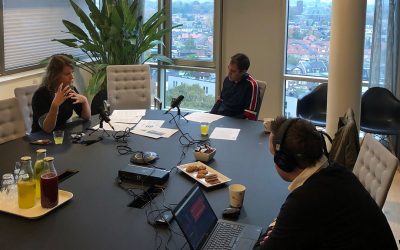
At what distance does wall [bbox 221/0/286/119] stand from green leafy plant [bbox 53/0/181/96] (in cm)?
85

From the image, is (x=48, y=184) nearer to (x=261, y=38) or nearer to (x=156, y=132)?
(x=156, y=132)

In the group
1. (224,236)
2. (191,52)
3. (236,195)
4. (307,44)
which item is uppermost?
(307,44)

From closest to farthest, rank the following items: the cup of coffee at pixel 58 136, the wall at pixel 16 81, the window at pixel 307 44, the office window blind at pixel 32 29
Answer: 1. the cup of coffee at pixel 58 136
2. the wall at pixel 16 81
3. the office window blind at pixel 32 29
4. the window at pixel 307 44

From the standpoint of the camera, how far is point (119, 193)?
2416mm

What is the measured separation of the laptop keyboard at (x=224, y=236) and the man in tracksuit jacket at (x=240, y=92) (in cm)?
224

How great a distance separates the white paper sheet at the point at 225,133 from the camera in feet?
11.1

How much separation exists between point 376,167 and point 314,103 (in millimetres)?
2772

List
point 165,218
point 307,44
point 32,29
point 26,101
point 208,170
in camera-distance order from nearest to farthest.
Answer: point 165,218, point 208,170, point 26,101, point 32,29, point 307,44

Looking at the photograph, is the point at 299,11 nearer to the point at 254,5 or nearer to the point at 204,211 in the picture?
the point at 254,5

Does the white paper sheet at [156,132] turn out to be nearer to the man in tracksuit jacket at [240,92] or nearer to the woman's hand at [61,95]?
the woman's hand at [61,95]

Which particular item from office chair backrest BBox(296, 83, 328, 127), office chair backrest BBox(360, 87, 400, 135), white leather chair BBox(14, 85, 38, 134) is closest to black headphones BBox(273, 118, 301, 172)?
white leather chair BBox(14, 85, 38, 134)

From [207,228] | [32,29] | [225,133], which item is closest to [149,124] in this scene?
[225,133]

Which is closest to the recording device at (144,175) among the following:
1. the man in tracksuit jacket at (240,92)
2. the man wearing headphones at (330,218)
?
the man wearing headphones at (330,218)

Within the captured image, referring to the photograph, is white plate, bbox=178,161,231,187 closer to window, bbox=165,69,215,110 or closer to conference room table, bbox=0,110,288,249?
conference room table, bbox=0,110,288,249
